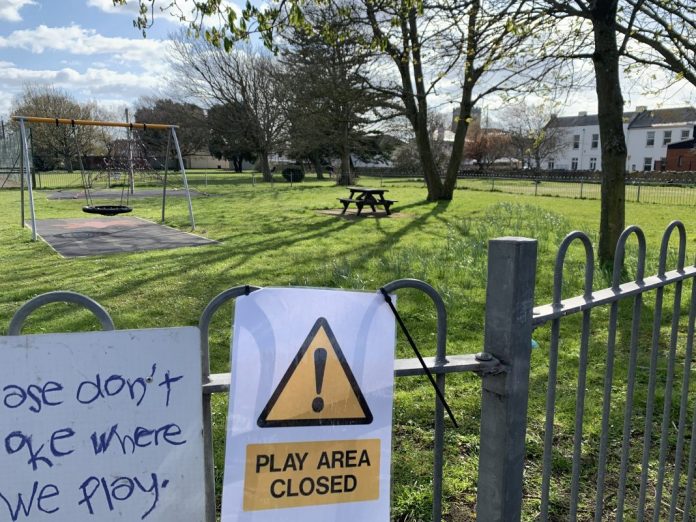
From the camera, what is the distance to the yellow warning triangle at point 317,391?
1.18 meters

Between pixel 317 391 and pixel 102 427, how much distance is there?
44cm

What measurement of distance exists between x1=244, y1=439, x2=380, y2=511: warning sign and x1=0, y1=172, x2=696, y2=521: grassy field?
1.36 metres

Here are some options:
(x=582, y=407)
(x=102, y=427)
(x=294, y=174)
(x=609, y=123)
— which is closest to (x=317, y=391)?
(x=102, y=427)

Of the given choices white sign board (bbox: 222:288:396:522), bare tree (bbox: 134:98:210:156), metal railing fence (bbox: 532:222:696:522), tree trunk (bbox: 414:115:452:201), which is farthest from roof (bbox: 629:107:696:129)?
white sign board (bbox: 222:288:396:522)

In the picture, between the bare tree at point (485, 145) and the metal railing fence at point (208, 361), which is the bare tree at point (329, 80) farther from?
the bare tree at point (485, 145)

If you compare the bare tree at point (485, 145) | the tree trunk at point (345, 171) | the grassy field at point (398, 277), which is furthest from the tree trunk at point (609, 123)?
the bare tree at point (485, 145)

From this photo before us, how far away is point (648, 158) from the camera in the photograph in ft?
197

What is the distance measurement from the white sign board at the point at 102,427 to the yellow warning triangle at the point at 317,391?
0.17 m

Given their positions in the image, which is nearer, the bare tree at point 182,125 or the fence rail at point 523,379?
the fence rail at point 523,379

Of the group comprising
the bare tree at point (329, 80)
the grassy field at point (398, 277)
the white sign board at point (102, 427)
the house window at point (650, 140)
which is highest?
the house window at point (650, 140)

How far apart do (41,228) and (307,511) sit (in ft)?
41.6

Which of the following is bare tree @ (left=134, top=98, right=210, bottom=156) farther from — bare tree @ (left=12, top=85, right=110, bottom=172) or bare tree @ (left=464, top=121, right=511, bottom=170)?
bare tree @ (left=464, top=121, right=511, bottom=170)

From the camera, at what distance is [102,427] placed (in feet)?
3.51

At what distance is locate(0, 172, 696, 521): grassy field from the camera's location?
113 inches
